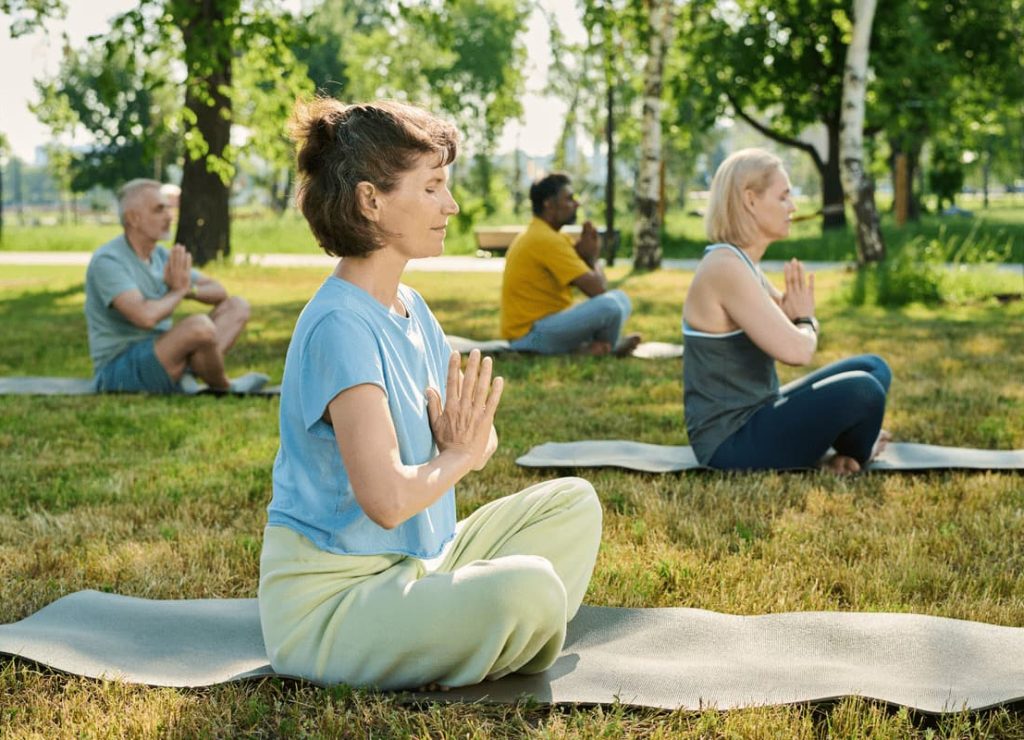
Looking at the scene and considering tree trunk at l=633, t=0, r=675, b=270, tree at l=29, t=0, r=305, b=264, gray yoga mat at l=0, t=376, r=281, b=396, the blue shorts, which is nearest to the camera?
the blue shorts

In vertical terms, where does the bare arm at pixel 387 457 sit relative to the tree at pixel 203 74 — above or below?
below

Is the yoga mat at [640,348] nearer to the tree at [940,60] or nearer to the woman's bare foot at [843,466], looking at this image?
the woman's bare foot at [843,466]

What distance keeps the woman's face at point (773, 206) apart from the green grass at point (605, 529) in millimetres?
1031

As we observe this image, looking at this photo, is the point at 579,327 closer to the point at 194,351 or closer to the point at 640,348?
the point at 640,348

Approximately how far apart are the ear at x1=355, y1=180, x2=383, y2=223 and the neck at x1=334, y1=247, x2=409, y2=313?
0.11m

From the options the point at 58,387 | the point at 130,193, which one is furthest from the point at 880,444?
the point at 58,387

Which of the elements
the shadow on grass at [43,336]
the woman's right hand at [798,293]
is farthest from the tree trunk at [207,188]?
the woman's right hand at [798,293]

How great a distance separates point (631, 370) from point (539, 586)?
5.50 meters

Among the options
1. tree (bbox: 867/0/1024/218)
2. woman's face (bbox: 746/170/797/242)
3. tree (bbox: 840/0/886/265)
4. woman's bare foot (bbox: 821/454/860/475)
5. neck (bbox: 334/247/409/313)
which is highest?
tree (bbox: 867/0/1024/218)

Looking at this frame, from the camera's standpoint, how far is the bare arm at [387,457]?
2471mm

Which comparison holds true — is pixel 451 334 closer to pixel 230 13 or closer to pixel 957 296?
pixel 230 13

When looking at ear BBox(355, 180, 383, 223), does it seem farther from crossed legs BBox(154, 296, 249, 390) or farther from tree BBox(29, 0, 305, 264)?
tree BBox(29, 0, 305, 264)

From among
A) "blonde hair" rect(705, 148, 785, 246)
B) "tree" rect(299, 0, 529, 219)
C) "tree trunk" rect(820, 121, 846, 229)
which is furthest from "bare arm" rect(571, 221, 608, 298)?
"tree" rect(299, 0, 529, 219)

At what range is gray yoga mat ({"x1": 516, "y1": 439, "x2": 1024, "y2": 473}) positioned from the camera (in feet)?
16.6
